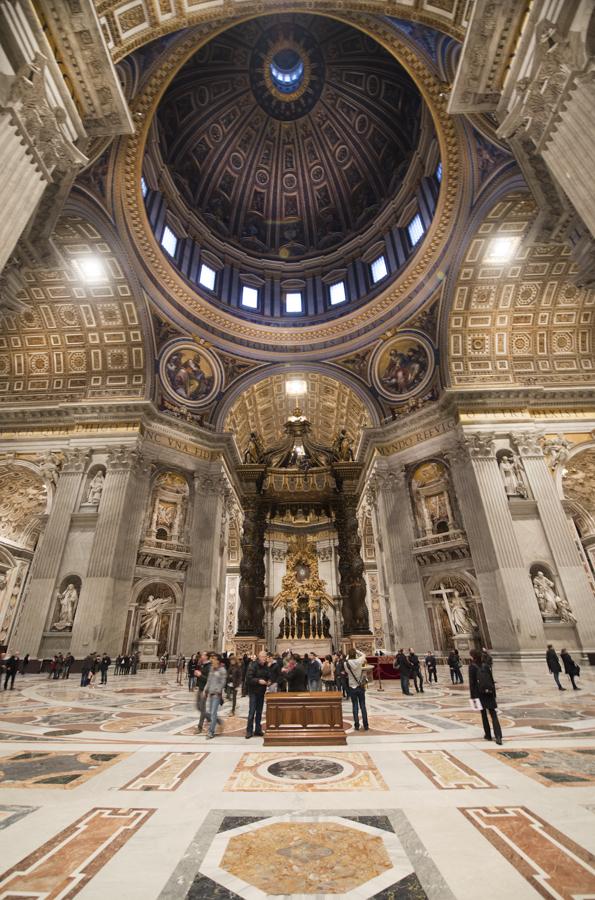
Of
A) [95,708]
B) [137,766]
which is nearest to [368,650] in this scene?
[95,708]

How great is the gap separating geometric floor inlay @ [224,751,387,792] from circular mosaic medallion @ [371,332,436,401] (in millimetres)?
19538

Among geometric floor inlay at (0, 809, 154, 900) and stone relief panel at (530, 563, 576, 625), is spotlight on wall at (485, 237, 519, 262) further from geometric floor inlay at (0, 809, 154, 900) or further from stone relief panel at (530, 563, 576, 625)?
geometric floor inlay at (0, 809, 154, 900)

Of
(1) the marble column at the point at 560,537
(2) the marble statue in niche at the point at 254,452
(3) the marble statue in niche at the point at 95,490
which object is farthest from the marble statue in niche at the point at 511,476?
(3) the marble statue in niche at the point at 95,490

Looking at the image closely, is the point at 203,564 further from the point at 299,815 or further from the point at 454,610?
the point at 299,815

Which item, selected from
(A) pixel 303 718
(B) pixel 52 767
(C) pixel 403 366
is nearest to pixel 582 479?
(C) pixel 403 366

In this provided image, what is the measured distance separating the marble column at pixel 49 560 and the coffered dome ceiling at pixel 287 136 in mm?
15726

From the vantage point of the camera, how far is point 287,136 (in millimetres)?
28125

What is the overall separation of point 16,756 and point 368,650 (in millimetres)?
16076

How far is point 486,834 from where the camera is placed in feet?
8.00

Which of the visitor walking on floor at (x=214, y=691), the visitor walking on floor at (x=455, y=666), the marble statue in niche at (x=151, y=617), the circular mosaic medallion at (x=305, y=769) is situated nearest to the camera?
the circular mosaic medallion at (x=305, y=769)

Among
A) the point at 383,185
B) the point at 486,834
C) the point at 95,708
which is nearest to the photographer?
the point at 486,834

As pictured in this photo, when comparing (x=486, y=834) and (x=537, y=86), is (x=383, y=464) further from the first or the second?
(x=486, y=834)

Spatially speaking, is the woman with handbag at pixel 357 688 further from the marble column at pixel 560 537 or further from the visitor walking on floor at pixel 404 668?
the marble column at pixel 560 537

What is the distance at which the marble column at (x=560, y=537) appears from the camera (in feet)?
50.1
